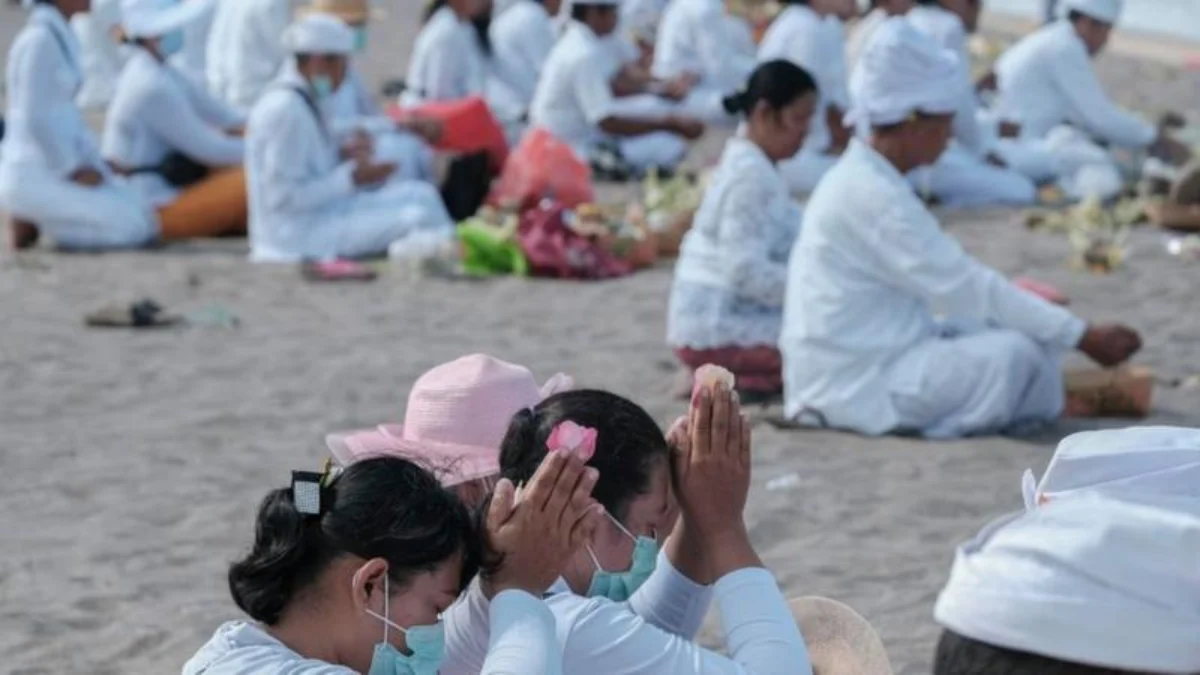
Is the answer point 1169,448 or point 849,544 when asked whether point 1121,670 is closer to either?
point 1169,448

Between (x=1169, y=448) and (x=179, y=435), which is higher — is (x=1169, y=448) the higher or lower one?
the higher one

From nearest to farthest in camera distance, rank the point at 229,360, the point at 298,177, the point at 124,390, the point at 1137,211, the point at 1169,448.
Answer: the point at 1169,448 → the point at 124,390 → the point at 229,360 → the point at 298,177 → the point at 1137,211

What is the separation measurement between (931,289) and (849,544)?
113cm

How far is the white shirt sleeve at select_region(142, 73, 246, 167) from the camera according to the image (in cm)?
1035

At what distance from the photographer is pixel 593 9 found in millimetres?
12539

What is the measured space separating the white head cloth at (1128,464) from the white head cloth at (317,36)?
7794mm

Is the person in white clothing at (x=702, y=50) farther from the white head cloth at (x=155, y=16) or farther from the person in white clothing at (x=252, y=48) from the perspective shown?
the white head cloth at (x=155, y=16)

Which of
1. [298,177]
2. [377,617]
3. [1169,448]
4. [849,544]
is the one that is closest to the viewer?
[1169,448]

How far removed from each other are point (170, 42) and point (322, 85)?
3.58 ft

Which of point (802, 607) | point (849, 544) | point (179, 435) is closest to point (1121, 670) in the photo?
point (802, 607)

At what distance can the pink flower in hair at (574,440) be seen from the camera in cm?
292

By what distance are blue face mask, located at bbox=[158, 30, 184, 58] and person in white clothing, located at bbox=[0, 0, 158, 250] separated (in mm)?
489

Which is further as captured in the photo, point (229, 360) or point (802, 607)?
point (229, 360)

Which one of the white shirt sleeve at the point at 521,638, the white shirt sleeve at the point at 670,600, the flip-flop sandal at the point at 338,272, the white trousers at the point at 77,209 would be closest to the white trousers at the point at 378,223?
the flip-flop sandal at the point at 338,272
